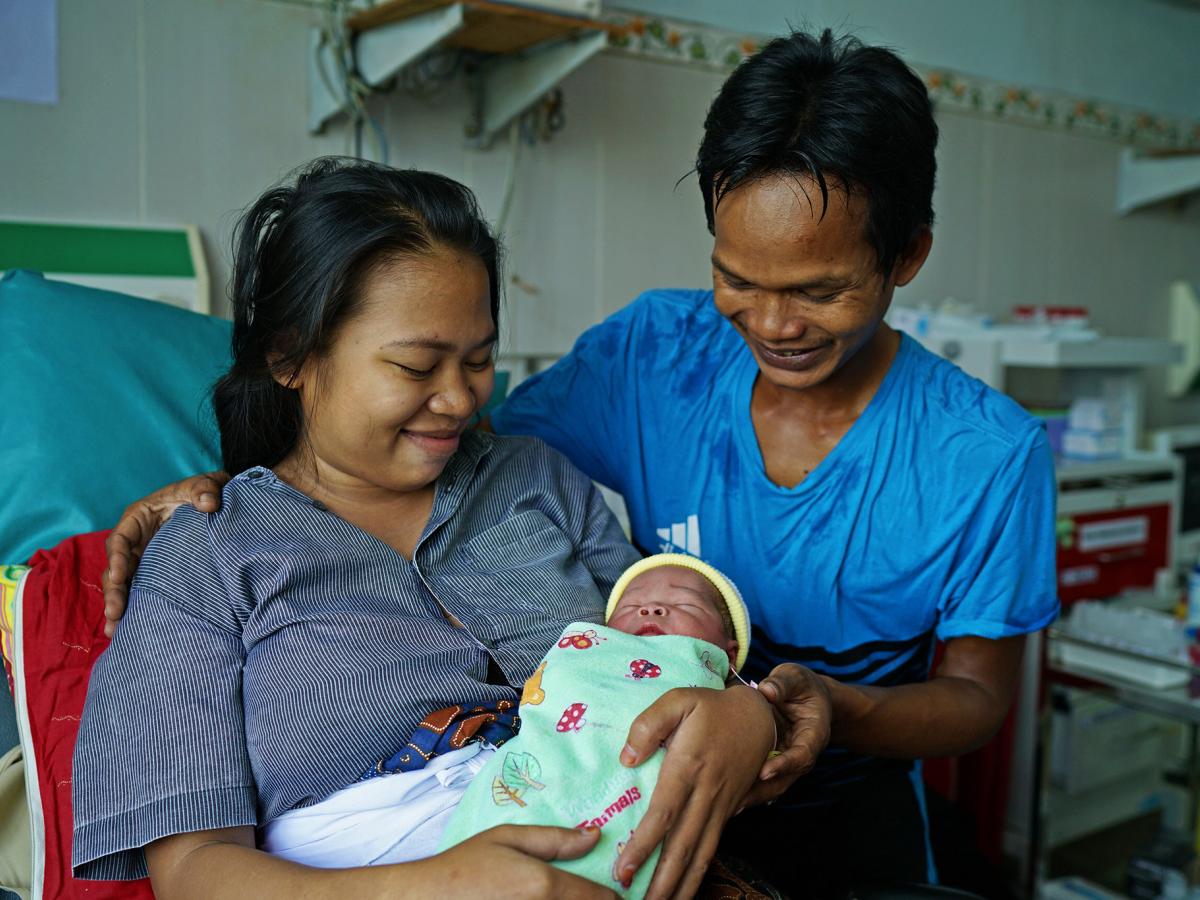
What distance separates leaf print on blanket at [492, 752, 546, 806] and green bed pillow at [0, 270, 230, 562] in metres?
0.77

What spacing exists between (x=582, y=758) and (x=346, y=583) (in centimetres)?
36

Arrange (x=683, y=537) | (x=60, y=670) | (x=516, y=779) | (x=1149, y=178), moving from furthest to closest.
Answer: (x=1149, y=178)
(x=683, y=537)
(x=60, y=670)
(x=516, y=779)

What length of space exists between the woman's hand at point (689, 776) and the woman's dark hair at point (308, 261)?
0.56 meters

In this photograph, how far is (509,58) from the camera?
2.42m

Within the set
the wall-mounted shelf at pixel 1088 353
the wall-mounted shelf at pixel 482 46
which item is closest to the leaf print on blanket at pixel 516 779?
the wall-mounted shelf at pixel 482 46

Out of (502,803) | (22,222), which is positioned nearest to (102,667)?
(502,803)

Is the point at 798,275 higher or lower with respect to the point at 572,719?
higher

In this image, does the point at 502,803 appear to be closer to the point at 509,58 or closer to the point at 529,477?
the point at 529,477

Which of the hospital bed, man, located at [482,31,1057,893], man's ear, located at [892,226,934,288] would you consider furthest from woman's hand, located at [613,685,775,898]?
the hospital bed

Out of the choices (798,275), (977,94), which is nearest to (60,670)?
(798,275)

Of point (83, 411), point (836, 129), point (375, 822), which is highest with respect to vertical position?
point (836, 129)

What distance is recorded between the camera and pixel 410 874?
36.7 inches

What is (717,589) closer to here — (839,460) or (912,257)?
(839,460)

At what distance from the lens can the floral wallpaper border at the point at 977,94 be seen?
276 centimetres
